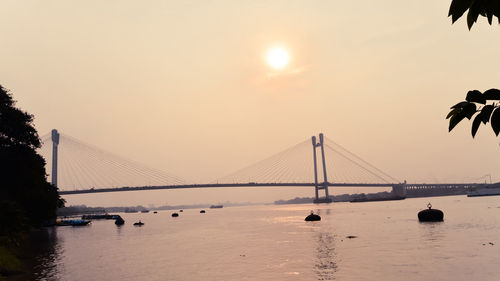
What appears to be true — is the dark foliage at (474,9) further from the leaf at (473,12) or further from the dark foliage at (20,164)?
the dark foliage at (20,164)

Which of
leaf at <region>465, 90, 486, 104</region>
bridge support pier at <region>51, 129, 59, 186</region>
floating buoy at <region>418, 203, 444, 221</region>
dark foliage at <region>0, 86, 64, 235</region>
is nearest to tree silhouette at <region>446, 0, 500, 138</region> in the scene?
leaf at <region>465, 90, 486, 104</region>

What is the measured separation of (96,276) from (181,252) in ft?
55.5

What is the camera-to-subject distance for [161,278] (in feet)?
115

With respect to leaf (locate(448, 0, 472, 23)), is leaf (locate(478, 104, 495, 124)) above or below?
below

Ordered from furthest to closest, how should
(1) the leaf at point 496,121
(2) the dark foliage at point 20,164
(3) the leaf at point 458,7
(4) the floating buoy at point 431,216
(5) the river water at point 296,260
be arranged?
(4) the floating buoy at point 431,216, (2) the dark foliage at point 20,164, (5) the river water at point 296,260, (1) the leaf at point 496,121, (3) the leaf at point 458,7

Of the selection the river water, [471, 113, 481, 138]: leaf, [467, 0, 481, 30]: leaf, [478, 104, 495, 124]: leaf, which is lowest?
the river water

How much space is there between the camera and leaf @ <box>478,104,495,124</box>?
3.01 metres

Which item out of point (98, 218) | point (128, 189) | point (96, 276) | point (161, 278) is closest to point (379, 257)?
point (161, 278)

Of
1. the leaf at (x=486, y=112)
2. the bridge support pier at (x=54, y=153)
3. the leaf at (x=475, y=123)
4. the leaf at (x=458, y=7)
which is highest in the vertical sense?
the bridge support pier at (x=54, y=153)

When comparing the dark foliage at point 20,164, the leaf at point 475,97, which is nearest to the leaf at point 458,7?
the leaf at point 475,97

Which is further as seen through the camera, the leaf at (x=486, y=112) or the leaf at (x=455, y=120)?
the leaf at (x=455, y=120)

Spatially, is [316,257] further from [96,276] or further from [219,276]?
[96,276]

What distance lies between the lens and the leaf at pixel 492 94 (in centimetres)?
290

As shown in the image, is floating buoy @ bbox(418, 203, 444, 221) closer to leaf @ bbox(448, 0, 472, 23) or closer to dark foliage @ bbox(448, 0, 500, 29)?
dark foliage @ bbox(448, 0, 500, 29)
